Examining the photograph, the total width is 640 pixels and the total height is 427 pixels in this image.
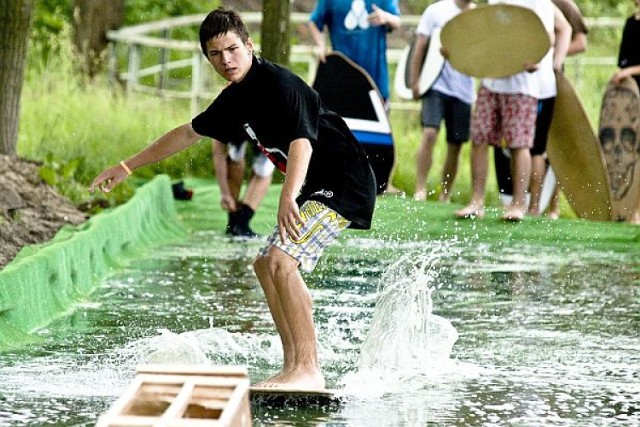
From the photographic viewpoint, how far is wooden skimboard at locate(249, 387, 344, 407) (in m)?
5.45

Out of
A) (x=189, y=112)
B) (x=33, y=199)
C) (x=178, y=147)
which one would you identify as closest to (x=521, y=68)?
(x=33, y=199)

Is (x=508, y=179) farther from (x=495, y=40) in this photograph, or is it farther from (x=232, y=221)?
(x=232, y=221)

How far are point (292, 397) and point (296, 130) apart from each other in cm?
94

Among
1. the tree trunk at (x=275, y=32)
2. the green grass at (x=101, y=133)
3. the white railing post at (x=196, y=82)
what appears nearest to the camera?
the green grass at (x=101, y=133)

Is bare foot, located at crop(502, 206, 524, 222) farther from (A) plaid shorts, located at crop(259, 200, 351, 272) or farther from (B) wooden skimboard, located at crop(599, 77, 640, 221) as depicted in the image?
(A) plaid shorts, located at crop(259, 200, 351, 272)

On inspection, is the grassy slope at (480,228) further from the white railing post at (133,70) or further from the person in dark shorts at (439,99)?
the white railing post at (133,70)

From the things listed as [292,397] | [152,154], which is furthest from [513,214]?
[292,397]

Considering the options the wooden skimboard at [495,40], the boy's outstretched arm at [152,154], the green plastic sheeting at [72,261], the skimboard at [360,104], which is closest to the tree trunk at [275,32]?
the skimboard at [360,104]

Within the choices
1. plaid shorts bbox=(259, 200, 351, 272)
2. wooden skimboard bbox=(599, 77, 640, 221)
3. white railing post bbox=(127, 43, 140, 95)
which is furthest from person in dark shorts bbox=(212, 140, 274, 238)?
white railing post bbox=(127, 43, 140, 95)

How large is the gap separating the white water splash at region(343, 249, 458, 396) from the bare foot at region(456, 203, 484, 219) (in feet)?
13.3

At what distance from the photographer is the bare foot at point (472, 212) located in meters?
10.9

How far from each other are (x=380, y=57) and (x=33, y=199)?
3.58m

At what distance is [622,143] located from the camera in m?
11.6

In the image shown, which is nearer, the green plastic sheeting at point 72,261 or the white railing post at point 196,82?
the green plastic sheeting at point 72,261
